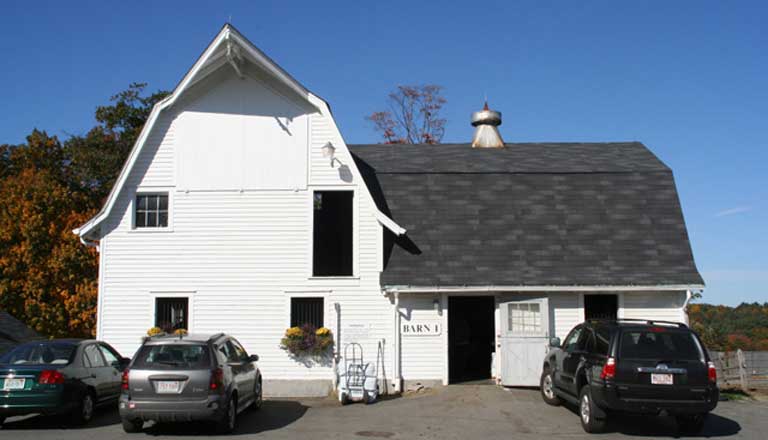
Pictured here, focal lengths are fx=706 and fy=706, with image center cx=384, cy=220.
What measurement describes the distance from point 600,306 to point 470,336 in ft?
15.7

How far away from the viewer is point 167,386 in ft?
34.9

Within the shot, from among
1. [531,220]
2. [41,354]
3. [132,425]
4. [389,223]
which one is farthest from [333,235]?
[132,425]

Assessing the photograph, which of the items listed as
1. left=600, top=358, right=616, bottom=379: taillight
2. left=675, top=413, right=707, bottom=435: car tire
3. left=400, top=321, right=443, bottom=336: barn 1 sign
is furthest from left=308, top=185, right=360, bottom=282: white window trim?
left=675, top=413, right=707, bottom=435: car tire

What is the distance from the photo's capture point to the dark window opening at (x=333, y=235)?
58.7 feet

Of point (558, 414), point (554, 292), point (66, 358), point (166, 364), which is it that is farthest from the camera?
point (554, 292)

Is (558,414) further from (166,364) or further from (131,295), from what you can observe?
(131,295)

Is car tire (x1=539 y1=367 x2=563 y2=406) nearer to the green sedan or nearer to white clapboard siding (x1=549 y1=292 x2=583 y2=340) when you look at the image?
white clapboard siding (x1=549 y1=292 x2=583 y2=340)

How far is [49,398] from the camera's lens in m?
11.3

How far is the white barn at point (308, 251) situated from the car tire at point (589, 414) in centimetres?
408

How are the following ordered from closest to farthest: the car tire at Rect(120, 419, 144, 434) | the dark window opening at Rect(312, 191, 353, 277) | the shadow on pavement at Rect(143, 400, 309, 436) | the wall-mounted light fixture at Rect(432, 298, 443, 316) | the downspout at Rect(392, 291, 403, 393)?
the car tire at Rect(120, 419, 144, 434) < the shadow on pavement at Rect(143, 400, 309, 436) < the downspout at Rect(392, 291, 403, 393) < the wall-mounted light fixture at Rect(432, 298, 443, 316) < the dark window opening at Rect(312, 191, 353, 277)

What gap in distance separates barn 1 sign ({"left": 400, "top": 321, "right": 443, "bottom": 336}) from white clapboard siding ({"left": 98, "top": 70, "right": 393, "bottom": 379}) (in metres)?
0.41

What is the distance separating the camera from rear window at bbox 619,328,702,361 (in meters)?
10.8

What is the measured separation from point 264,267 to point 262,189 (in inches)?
73.2

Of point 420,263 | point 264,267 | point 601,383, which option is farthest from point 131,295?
point 601,383
